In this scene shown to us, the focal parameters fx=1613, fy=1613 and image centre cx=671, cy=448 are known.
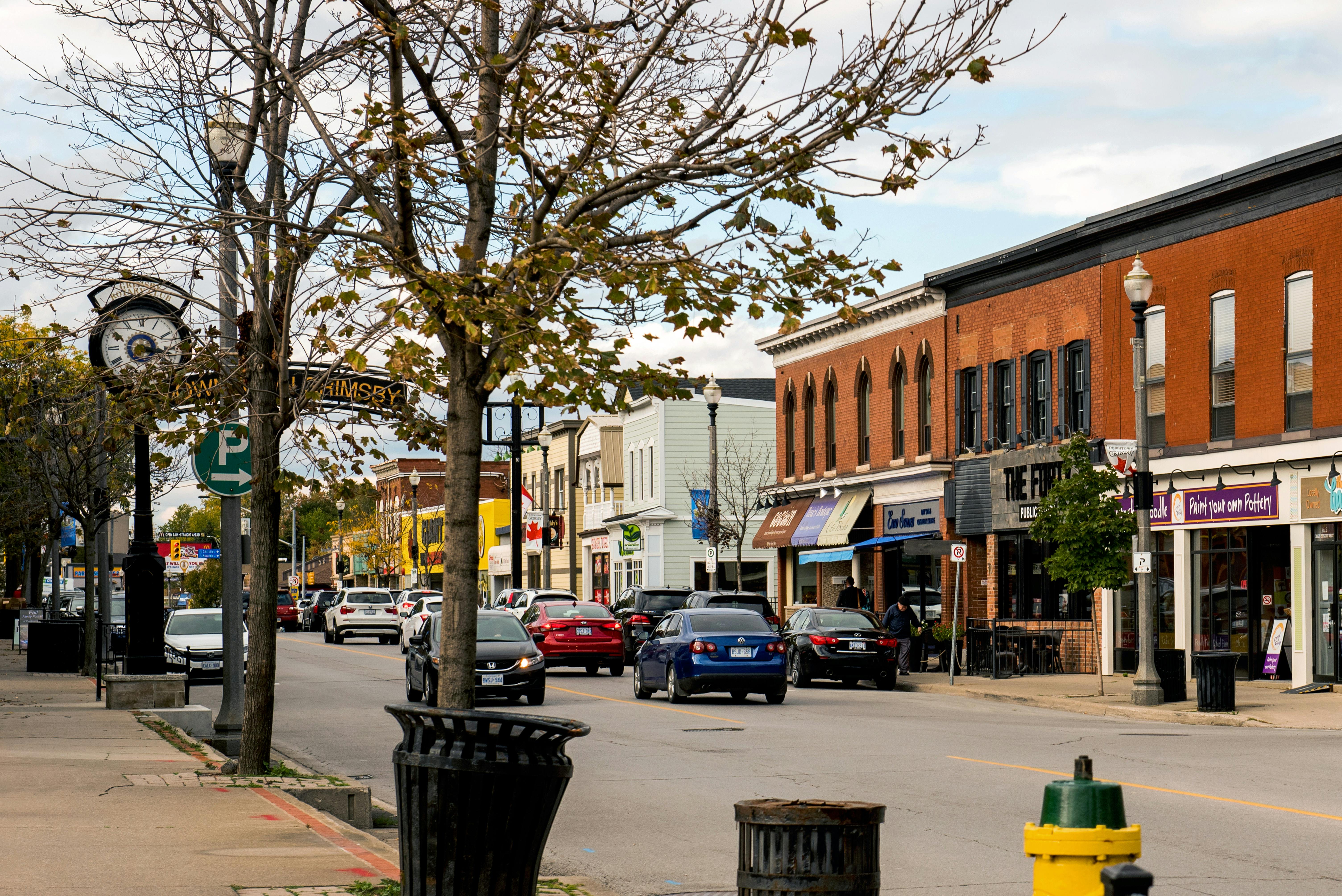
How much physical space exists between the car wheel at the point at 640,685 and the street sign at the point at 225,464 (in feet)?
41.6

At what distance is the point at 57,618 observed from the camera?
4244cm

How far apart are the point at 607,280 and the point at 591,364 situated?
44cm

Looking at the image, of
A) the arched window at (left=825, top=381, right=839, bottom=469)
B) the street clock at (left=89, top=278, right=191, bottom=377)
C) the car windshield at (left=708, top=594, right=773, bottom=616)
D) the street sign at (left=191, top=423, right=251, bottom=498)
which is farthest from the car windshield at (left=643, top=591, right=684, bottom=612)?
the street sign at (left=191, top=423, right=251, bottom=498)

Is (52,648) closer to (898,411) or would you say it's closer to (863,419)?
(898,411)

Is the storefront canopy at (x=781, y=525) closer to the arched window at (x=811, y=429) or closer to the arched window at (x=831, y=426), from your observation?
the arched window at (x=811, y=429)

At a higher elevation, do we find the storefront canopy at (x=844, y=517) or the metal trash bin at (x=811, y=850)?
the storefront canopy at (x=844, y=517)

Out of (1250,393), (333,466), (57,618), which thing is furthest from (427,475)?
(333,466)

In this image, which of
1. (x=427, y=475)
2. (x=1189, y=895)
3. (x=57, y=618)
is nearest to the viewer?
(x=1189, y=895)

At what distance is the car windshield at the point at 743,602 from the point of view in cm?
3198

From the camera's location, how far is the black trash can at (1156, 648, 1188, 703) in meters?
24.6

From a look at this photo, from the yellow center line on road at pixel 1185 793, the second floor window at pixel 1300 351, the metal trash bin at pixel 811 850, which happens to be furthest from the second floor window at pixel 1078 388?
the metal trash bin at pixel 811 850

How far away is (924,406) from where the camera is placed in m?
40.1

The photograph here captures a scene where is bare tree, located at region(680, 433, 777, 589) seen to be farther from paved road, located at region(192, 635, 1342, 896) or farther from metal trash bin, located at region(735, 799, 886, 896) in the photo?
metal trash bin, located at region(735, 799, 886, 896)

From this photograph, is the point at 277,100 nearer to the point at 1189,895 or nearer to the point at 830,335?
the point at 1189,895
